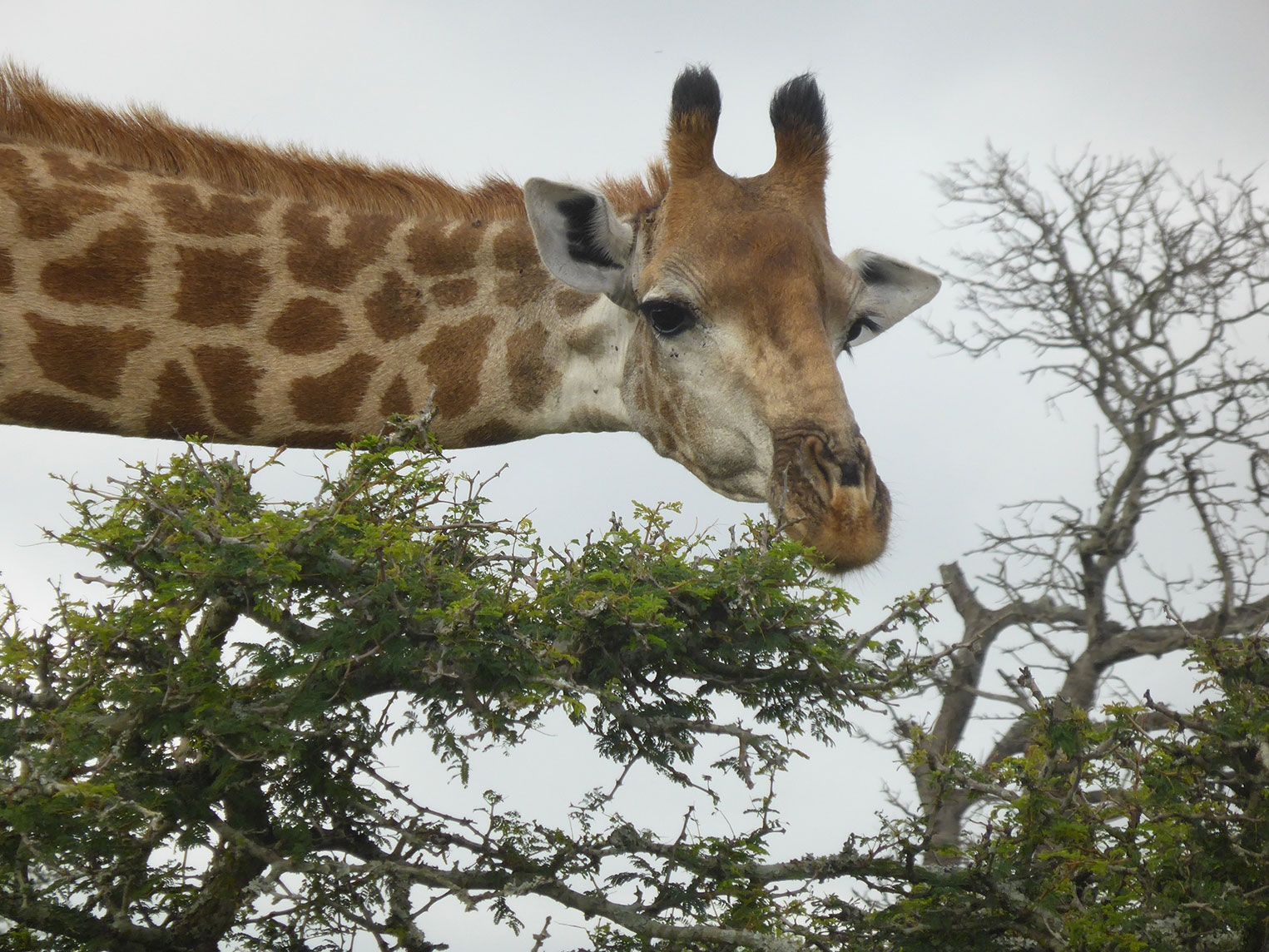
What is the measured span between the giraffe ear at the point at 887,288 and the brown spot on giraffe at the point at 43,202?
3.70 meters

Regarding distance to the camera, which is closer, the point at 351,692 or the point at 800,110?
the point at 351,692

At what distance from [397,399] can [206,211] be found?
1.27 m

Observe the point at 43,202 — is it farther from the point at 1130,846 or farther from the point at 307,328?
the point at 1130,846

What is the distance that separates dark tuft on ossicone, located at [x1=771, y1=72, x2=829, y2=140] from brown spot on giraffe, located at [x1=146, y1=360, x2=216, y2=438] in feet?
10.2

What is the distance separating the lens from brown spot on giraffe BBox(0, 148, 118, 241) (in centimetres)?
567

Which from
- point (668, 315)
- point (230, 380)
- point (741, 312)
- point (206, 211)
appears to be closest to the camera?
point (741, 312)

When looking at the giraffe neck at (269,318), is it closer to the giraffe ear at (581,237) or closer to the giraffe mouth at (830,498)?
the giraffe ear at (581,237)

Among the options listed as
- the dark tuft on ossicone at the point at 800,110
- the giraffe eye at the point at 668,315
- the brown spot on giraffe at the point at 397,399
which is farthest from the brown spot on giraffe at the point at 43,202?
the dark tuft on ossicone at the point at 800,110

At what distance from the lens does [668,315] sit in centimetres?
560

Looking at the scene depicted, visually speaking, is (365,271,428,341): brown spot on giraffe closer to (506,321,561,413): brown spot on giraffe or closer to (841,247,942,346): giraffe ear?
(506,321,561,413): brown spot on giraffe

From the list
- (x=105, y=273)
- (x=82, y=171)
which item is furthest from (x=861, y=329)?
(x=82, y=171)

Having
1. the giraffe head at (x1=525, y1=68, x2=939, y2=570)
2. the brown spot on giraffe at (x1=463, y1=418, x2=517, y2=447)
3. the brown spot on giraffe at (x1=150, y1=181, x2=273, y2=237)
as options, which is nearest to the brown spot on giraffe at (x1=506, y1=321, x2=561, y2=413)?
the brown spot on giraffe at (x1=463, y1=418, x2=517, y2=447)

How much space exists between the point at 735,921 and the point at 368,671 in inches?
55.8

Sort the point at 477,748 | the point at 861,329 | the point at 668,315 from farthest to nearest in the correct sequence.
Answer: the point at 861,329 → the point at 668,315 → the point at 477,748
